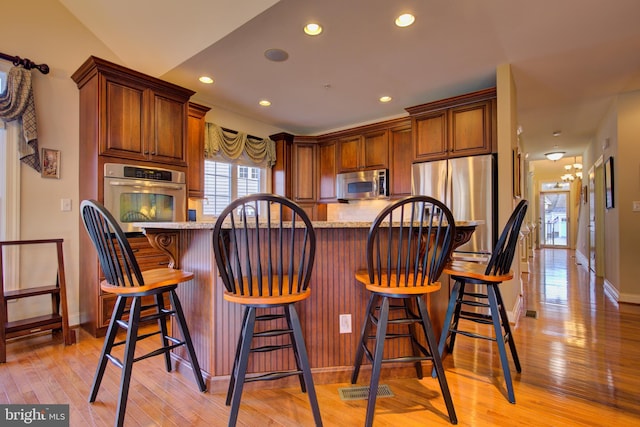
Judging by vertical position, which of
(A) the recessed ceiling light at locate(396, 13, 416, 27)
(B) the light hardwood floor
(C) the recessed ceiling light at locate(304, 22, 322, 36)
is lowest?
(B) the light hardwood floor

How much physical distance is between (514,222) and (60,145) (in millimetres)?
3753

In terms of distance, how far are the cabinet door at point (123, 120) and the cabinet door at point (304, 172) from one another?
2477 mm

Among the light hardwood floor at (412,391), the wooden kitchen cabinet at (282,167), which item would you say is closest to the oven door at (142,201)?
the light hardwood floor at (412,391)

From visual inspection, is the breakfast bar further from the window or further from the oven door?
the window

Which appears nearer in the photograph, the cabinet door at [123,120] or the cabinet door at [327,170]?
the cabinet door at [123,120]

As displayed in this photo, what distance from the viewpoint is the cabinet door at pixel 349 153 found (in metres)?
4.66

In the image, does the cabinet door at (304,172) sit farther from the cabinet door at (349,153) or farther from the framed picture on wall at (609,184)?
the framed picture on wall at (609,184)

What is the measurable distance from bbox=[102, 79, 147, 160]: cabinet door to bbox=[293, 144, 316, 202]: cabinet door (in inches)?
97.5

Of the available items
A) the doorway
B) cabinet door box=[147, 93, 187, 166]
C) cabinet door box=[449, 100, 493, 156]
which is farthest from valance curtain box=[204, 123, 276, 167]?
the doorway

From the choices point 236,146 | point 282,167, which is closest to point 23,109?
point 236,146

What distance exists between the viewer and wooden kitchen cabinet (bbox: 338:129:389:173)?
14.4 feet

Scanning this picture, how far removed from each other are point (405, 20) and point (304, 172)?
3014mm

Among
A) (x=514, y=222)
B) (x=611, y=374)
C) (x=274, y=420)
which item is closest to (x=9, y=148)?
(x=274, y=420)

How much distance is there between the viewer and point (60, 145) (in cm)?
279
